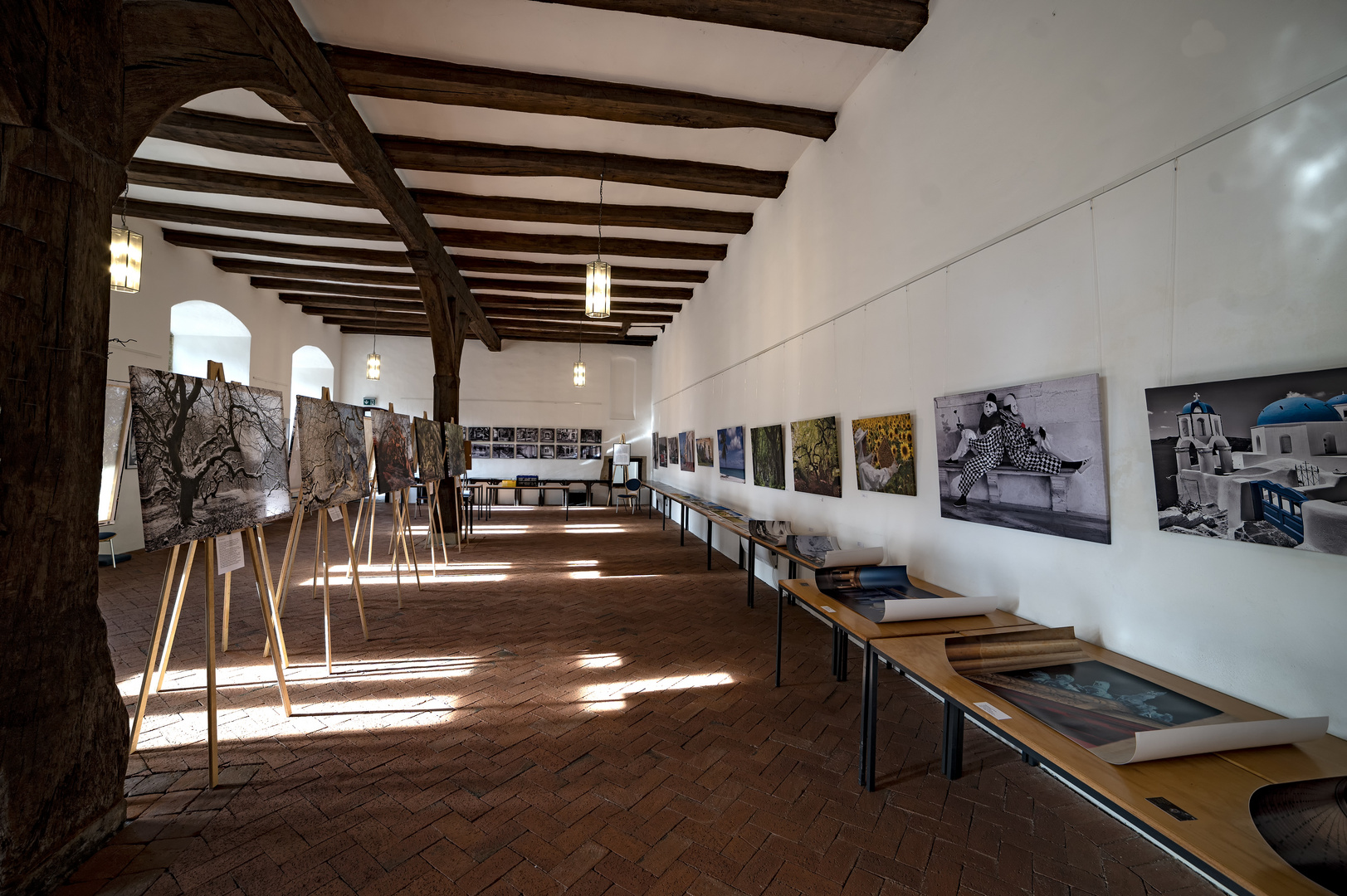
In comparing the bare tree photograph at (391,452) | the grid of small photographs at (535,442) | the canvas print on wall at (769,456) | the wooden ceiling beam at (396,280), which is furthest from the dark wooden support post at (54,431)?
the grid of small photographs at (535,442)

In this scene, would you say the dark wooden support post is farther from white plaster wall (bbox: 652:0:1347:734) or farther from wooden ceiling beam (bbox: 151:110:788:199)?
white plaster wall (bbox: 652:0:1347:734)

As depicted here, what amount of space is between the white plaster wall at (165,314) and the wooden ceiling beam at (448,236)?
0.56 metres

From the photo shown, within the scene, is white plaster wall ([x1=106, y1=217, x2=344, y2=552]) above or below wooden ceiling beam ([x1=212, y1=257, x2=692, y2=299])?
below

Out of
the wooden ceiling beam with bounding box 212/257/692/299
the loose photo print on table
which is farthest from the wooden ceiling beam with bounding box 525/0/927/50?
the wooden ceiling beam with bounding box 212/257/692/299

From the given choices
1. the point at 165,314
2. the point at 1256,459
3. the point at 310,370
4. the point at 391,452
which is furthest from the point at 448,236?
the point at 310,370

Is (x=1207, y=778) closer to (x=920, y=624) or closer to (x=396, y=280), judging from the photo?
(x=920, y=624)

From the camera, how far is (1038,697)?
70.7 inches

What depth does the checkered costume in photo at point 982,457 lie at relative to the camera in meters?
2.83

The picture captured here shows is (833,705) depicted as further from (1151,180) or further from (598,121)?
(598,121)

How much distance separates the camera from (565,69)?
419cm

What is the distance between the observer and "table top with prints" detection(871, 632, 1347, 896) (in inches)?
42.3

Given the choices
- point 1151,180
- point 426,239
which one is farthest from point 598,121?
point 1151,180

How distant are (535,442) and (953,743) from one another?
13.3 m

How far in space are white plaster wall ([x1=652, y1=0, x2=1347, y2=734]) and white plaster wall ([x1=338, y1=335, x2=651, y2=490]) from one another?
11.1 m
